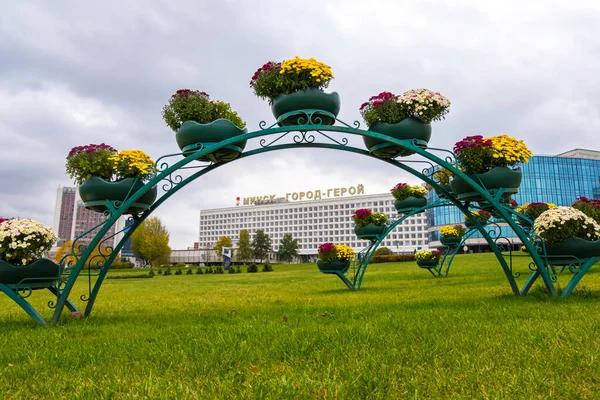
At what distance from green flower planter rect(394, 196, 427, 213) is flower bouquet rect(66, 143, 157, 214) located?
9008 mm

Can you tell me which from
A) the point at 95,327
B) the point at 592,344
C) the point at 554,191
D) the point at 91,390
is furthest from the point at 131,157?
the point at 554,191

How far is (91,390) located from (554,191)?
8459cm

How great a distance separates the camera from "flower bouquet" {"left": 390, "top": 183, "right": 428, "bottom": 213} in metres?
13.0

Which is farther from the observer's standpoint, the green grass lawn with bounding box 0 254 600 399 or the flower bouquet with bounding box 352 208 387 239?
the flower bouquet with bounding box 352 208 387 239

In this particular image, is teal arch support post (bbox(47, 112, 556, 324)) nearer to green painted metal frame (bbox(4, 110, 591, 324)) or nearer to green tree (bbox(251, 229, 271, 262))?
green painted metal frame (bbox(4, 110, 591, 324))

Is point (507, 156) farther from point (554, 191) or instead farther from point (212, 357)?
point (554, 191)

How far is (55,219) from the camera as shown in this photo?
143375mm

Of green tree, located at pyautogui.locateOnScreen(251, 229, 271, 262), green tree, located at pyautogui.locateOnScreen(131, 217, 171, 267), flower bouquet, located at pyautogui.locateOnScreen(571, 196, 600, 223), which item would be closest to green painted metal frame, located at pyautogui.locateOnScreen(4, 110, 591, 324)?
flower bouquet, located at pyautogui.locateOnScreen(571, 196, 600, 223)

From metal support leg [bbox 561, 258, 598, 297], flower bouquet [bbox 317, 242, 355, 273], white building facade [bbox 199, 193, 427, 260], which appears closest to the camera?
metal support leg [bbox 561, 258, 598, 297]

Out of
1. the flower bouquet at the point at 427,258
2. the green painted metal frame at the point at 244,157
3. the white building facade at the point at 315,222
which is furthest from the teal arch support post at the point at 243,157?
the white building facade at the point at 315,222

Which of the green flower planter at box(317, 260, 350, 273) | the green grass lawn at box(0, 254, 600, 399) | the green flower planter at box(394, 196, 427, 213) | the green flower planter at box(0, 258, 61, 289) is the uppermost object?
the green flower planter at box(394, 196, 427, 213)

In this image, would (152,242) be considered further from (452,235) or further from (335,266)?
(335,266)

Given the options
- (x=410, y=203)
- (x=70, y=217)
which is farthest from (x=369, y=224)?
(x=70, y=217)

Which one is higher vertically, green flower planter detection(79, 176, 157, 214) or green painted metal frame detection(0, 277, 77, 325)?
green flower planter detection(79, 176, 157, 214)
